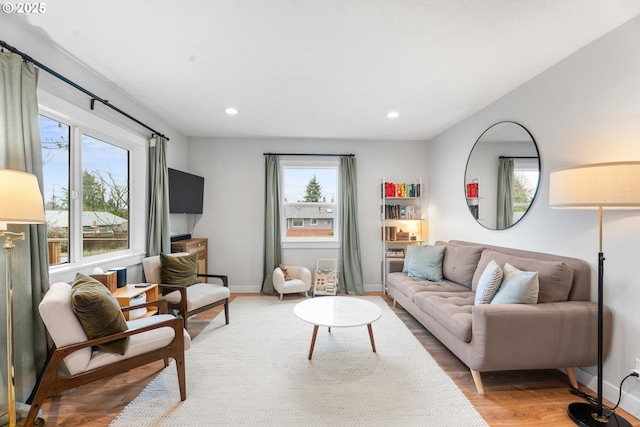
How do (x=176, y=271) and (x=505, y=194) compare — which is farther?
(x=176, y=271)

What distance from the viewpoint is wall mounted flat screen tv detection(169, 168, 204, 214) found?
3.67 m

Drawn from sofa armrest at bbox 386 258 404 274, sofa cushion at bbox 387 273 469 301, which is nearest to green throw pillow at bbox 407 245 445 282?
sofa cushion at bbox 387 273 469 301

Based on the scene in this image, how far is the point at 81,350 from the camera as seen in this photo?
1.63m

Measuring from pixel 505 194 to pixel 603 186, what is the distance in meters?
1.31

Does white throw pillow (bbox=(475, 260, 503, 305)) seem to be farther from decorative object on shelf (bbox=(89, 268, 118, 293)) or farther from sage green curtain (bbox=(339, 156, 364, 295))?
decorative object on shelf (bbox=(89, 268, 118, 293))

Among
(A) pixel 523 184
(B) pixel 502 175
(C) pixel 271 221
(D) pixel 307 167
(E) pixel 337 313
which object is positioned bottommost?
(E) pixel 337 313

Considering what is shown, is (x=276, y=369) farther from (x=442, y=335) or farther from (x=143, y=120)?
(x=143, y=120)

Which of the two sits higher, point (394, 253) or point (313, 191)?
point (313, 191)

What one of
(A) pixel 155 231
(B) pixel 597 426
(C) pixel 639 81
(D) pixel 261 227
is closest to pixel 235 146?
(D) pixel 261 227

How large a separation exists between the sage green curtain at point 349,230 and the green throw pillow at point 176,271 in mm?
2314

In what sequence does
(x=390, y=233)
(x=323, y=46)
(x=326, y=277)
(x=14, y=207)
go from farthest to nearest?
1. (x=390, y=233)
2. (x=326, y=277)
3. (x=323, y=46)
4. (x=14, y=207)

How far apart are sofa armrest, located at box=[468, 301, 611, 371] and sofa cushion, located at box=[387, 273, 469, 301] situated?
1037 mm

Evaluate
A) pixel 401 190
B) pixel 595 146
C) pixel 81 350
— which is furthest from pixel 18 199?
pixel 401 190

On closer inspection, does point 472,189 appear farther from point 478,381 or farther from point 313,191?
point 313,191
